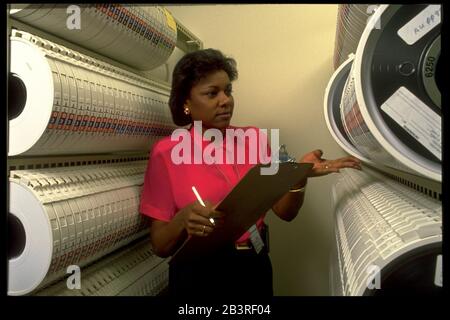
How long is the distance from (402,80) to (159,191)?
0.84 meters

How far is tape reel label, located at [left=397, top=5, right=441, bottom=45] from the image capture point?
0.68 m

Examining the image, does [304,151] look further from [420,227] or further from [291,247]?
[420,227]

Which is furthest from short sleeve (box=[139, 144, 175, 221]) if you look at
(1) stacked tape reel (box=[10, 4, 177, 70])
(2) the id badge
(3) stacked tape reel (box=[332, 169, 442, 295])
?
(3) stacked tape reel (box=[332, 169, 442, 295])

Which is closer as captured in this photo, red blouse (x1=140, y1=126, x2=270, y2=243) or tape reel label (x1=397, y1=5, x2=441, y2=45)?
tape reel label (x1=397, y1=5, x2=441, y2=45)

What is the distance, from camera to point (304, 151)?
54.8 inches

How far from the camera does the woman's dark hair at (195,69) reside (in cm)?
129

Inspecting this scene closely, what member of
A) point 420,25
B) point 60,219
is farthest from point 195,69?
point 420,25

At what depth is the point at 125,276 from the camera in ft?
4.34

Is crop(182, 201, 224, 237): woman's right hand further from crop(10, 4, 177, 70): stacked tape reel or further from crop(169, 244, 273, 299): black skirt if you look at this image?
crop(10, 4, 177, 70): stacked tape reel

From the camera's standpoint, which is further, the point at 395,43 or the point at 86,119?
the point at 86,119

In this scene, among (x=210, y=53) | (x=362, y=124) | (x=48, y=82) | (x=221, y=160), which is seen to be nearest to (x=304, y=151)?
(x=221, y=160)

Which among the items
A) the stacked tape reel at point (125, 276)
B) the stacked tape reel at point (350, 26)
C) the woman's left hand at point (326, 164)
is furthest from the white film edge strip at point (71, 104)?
the stacked tape reel at point (350, 26)

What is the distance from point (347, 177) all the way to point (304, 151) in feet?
0.64

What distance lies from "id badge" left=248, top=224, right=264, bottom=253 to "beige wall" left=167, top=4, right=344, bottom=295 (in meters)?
0.17
